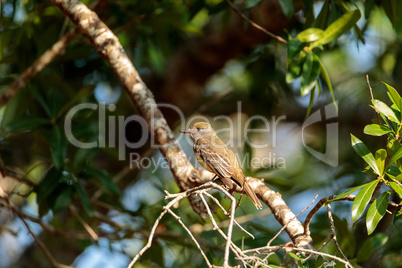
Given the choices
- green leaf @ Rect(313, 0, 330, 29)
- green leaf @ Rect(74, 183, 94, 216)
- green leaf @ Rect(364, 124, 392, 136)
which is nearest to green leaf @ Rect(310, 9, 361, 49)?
green leaf @ Rect(313, 0, 330, 29)

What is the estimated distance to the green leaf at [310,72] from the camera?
3.86 m

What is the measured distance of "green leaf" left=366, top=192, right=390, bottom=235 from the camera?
103 inches

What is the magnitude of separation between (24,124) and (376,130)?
10.5ft

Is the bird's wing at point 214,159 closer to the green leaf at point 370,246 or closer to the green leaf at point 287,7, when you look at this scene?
the green leaf at point 370,246

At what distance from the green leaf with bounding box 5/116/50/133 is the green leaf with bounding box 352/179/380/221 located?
10.3ft

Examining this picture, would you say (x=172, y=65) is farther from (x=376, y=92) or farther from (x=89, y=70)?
(x=376, y=92)

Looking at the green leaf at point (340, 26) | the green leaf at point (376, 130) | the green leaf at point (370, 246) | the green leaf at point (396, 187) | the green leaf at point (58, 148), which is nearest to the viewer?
the green leaf at point (396, 187)

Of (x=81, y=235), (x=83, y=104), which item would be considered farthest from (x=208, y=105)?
(x=81, y=235)

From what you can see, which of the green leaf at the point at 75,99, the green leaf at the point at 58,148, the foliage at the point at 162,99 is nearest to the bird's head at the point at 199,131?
the foliage at the point at 162,99

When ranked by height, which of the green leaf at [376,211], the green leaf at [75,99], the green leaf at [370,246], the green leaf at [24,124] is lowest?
the green leaf at [370,246]

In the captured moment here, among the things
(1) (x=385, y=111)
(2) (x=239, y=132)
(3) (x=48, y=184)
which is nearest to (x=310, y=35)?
(1) (x=385, y=111)

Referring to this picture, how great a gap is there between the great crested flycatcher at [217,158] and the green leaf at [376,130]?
1.22 meters

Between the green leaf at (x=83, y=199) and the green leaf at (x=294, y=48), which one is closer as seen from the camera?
the green leaf at (x=294, y=48)

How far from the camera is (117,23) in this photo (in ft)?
19.8
